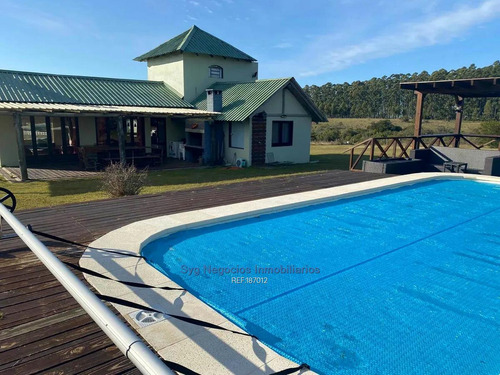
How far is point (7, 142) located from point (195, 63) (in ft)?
38.6

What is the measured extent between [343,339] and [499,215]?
7568 millimetres

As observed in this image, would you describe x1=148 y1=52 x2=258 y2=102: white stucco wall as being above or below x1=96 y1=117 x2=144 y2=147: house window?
above

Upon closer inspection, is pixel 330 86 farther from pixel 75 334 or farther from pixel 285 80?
pixel 75 334

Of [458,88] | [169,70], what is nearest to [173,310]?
[458,88]

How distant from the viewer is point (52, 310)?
11.7ft

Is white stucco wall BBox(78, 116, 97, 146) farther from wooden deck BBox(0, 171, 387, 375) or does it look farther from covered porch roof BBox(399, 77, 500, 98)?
covered porch roof BBox(399, 77, 500, 98)

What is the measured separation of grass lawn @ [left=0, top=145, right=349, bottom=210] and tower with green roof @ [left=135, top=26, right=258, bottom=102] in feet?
25.6

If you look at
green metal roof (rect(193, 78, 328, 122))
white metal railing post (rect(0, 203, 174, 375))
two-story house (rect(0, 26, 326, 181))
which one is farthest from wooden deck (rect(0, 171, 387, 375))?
green metal roof (rect(193, 78, 328, 122))

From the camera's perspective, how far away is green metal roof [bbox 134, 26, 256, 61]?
2284cm

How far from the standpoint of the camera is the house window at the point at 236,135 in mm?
18984

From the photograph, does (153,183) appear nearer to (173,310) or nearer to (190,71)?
(173,310)

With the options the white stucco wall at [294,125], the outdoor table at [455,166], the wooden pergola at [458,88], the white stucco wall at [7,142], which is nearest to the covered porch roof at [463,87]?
the wooden pergola at [458,88]

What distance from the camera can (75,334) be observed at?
3.17 m

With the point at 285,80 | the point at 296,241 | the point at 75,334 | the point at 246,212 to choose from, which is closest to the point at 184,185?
the point at 246,212
